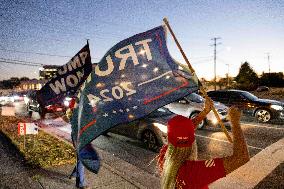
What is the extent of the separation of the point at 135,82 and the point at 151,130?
7017mm

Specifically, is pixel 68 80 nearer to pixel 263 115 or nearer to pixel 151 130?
pixel 151 130

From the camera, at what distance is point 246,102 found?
17.3 meters

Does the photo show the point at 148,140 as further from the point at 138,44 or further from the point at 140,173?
the point at 138,44

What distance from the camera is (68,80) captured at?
279 inches

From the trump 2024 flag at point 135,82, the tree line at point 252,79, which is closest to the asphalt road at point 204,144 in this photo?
the trump 2024 flag at point 135,82

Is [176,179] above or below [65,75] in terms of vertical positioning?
below

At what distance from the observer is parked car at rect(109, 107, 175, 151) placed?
35.1 feet

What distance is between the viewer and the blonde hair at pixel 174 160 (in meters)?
2.34

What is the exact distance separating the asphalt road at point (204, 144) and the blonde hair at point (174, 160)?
19.6 ft

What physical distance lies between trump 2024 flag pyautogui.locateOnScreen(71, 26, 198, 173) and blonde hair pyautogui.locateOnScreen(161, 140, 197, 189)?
1.60m

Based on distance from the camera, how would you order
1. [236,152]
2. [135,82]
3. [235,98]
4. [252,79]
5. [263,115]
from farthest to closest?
[252,79] < [235,98] < [263,115] < [135,82] < [236,152]

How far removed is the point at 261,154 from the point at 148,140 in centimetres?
372

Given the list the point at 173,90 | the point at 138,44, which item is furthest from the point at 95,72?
the point at 173,90

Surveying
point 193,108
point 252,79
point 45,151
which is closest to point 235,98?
point 193,108
